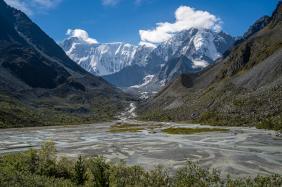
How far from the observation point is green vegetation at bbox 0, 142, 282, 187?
90.3ft

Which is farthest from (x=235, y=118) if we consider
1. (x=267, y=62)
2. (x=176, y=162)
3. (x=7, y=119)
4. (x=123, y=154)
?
A: (x=7, y=119)

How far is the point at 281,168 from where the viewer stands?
4541cm

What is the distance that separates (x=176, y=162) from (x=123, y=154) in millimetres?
14578

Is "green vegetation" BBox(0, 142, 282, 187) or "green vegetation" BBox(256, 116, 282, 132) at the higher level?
"green vegetation" BBox(256, 116, 282, 132)

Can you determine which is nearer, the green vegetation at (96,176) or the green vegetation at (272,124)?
the green vegetation at (96,176)

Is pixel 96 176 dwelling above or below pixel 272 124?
below

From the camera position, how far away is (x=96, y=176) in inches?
1152

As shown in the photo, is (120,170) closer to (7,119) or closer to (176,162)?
(176,162)

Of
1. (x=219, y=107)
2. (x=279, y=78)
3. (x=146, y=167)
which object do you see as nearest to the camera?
(x=146, y=167)

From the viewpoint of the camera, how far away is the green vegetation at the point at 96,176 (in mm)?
27531

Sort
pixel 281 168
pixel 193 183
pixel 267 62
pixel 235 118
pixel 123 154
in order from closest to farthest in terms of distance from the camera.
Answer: pixel 193 183, pixel 281 168, pixel 123 154, pixel 235 118, pixel 267 62

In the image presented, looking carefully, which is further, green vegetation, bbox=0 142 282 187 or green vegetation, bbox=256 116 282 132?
green vegetation, bbox=256 116 282 132

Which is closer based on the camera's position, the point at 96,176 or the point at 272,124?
the point at 96,176

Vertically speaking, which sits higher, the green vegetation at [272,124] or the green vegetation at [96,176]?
the green vegetation at [272,124]
